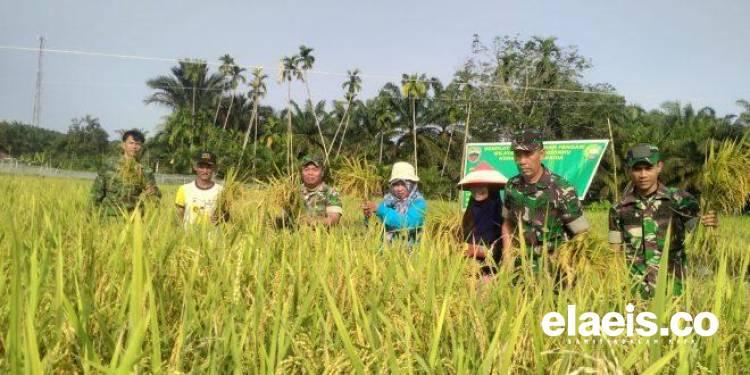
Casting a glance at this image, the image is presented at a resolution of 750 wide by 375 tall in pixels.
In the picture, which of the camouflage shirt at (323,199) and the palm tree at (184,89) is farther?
the palm tree at (184,89)

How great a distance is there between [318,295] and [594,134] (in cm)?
3339

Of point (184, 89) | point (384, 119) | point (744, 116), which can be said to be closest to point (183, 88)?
point (184, 89)

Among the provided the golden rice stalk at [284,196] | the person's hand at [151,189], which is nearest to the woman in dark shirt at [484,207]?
the golden rice stalk at [284,196]

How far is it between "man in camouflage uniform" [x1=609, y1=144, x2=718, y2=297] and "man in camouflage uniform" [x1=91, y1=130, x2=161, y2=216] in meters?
2.73

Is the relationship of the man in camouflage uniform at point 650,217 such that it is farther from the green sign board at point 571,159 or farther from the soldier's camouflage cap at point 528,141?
the green sign board at point 571,159

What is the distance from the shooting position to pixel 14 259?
2.56 ft

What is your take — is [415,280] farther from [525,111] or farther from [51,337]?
[525,111]

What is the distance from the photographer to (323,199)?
3.48 m

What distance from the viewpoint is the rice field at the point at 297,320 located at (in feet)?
3.06

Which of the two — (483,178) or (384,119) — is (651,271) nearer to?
(483,178)

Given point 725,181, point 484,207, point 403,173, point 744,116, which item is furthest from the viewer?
point 744,116

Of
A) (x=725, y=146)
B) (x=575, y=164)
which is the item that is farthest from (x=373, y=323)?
(x=575, y=164)

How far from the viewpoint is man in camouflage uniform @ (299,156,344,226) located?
11.2 ft

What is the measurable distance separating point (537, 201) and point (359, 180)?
4.08ft
